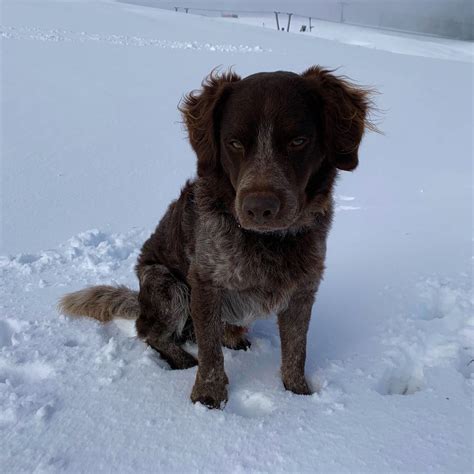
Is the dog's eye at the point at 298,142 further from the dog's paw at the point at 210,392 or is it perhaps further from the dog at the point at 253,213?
the dog's paw at the point at 210,392

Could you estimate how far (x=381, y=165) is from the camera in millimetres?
7332

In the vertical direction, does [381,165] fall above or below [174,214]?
below

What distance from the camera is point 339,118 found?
8.09 ft

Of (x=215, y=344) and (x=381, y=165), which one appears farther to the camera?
(x=381, y=165)

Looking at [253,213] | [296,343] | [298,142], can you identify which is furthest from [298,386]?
[298,142]

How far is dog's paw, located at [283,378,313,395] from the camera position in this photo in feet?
9.05

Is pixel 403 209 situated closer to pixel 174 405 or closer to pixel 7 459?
pixel 174 405

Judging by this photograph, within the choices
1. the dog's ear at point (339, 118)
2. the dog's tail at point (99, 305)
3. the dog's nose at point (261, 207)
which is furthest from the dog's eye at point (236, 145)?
the dog's tail at point (99, 305)

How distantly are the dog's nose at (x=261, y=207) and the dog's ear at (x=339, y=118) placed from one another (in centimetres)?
52

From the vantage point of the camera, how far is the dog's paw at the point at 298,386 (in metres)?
2.76

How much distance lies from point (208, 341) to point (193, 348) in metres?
0.62

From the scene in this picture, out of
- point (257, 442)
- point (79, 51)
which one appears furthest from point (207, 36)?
point (257, 442)

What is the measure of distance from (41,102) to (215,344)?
7.31 meters

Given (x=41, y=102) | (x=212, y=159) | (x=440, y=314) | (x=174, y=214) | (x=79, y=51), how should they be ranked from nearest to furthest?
(x=212, y=159)
(x=174, y=214)
(x=440, y=314)
(x=41, y=102)
(x=79, y=51)
